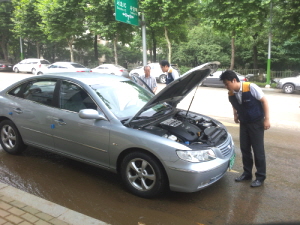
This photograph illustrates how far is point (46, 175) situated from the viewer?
446 cm

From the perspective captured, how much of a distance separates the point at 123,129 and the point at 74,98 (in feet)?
3.66

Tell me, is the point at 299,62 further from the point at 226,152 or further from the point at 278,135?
the point at 226,152

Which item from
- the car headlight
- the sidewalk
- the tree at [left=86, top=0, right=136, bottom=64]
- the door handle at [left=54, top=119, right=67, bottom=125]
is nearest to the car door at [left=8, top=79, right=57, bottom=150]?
the door handle at [left=54, top=119, right=67, bottom=125]

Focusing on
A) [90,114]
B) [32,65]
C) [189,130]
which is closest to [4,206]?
[90,114]

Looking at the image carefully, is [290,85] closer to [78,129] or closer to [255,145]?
[255,145]

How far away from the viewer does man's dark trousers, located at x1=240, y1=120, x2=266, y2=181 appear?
3957 millimetres

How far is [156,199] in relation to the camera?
147 inches

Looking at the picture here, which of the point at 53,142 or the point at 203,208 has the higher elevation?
the point at 53,142

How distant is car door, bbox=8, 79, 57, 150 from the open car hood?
1539 mm

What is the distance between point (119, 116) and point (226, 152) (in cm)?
154

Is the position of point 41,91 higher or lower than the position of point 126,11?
lower

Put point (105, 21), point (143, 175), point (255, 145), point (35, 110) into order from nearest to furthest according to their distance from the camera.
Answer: point (143, 175)
point (255, 145)
point (35, 110)
point (105, 21)

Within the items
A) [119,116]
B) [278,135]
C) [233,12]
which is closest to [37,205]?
[119,116]

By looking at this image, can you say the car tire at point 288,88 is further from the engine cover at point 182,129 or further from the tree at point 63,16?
the tree at point 63,16
